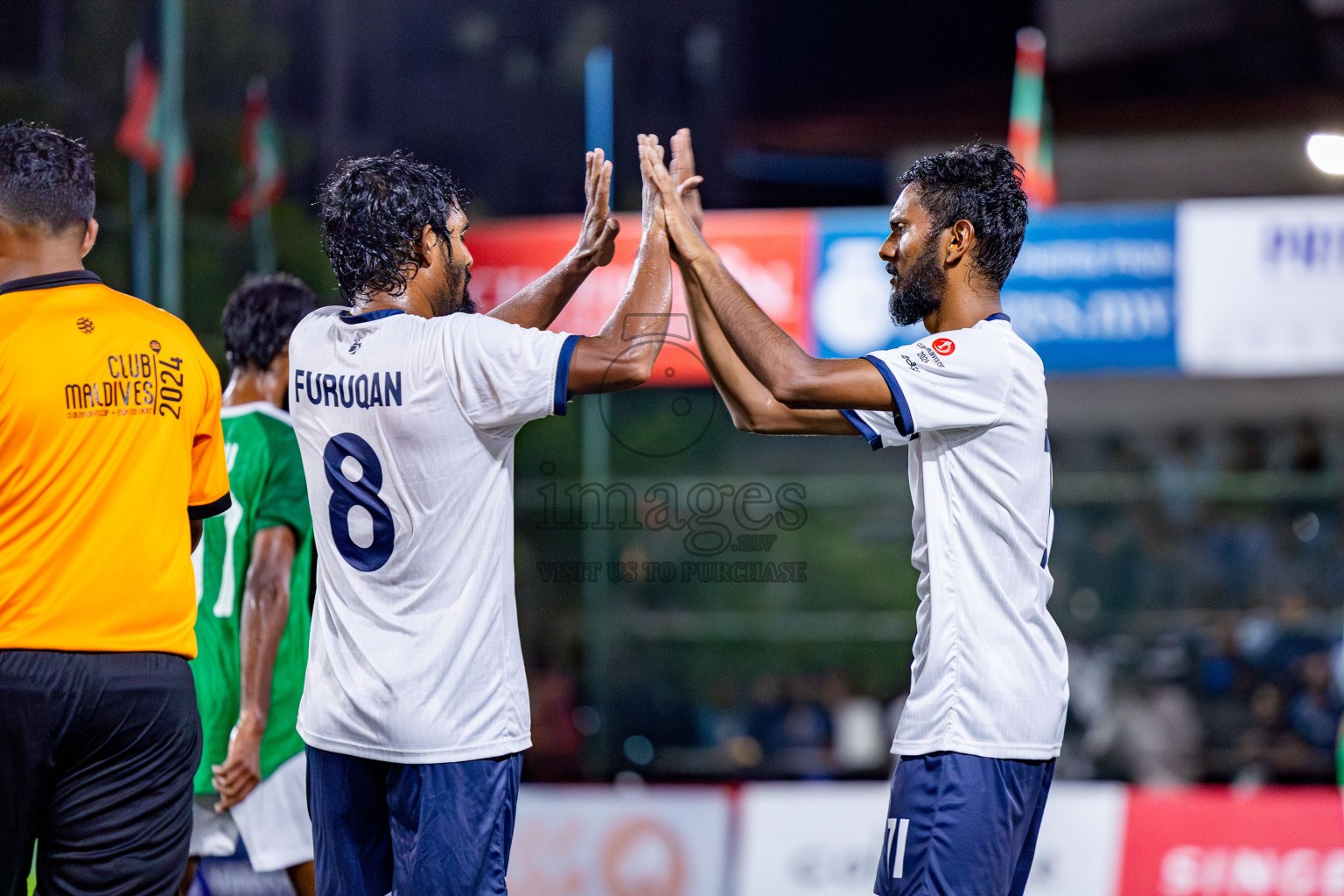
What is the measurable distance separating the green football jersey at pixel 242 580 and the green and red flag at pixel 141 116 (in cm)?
541

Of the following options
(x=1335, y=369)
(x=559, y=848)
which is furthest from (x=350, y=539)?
(x=1335, y=369)

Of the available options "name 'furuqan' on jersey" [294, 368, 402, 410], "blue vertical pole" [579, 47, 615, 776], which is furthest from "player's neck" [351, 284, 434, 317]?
"blue vertical pole" [579, 47, 615, 776]

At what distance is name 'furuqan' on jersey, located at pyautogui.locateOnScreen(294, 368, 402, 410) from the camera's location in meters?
2.51

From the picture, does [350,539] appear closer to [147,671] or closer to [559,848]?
[147,671]

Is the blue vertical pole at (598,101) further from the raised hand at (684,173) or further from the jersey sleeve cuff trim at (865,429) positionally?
the jersey sleeve cuff trim at (865,429)

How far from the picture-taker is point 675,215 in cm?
291

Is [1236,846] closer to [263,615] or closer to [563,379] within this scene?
[263,615]

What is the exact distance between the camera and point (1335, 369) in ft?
24.2

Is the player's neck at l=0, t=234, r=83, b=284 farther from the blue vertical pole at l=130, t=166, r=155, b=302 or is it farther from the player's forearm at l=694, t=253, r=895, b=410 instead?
the blue vertical pole at l=130, t=166, r=155, b=302

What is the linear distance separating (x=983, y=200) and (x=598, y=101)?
839cm

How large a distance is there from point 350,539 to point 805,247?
5.31 metres

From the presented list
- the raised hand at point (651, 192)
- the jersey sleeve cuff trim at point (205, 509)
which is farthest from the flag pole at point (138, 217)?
the raised hand at point (651, 192)

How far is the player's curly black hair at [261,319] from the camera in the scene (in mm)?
3689

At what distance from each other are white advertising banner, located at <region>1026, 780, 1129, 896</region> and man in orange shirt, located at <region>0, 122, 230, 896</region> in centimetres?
403
